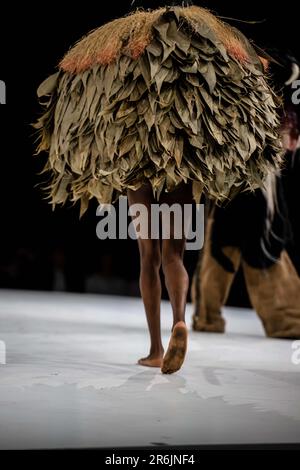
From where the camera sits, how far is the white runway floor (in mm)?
1720

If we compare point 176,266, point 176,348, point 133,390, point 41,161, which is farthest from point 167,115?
point 41,161

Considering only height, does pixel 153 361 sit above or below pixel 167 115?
below

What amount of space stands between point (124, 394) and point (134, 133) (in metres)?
0.73

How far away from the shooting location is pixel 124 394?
2.19m

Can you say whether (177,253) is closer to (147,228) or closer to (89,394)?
(147,228)

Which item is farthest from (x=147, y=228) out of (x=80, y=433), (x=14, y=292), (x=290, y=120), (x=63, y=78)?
(x=14, y=292)

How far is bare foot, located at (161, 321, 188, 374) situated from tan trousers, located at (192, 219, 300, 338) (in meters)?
1.36

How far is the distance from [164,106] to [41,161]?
3296mm

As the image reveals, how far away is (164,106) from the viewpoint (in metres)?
2.30

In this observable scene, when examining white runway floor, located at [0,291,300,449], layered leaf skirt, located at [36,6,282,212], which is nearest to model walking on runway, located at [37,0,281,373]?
layered leaf skirt, located at [36,6,282,212]

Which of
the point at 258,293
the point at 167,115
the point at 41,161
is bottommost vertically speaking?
the point at 258,293

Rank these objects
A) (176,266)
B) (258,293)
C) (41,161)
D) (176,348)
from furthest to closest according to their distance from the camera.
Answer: (41,161) < (258,293) < (176,266) < (176,348)

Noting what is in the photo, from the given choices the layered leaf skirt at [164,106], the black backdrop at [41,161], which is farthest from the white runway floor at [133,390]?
the black backdrop at [41,161]

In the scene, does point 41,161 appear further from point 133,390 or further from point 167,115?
point 133,390
